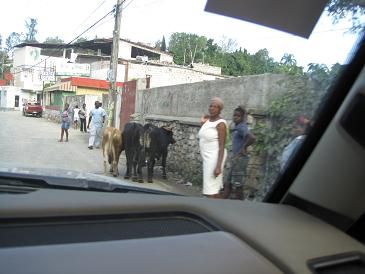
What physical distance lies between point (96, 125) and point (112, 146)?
70.1 inches

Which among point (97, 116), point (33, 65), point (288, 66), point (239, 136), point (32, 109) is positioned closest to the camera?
point (288, 66)

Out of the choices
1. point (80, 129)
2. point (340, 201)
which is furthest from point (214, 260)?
point (80, 129)

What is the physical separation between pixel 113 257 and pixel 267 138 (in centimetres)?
202

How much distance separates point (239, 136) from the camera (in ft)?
16.1

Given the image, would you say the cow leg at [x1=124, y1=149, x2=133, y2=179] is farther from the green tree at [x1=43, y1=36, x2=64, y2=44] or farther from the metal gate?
the metal gate

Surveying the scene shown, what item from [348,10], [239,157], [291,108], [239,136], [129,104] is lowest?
[239,157]

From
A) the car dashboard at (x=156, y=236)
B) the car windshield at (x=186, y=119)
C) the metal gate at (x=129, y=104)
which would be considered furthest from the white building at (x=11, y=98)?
the car dashboard at (x=156, y=236)

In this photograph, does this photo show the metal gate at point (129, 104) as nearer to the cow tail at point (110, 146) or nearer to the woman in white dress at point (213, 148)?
the cow tail at point (110, 146)

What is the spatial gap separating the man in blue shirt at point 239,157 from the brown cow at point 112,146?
1660 millimetres

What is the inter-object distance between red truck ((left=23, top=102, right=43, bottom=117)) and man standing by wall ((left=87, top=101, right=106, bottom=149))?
83cm

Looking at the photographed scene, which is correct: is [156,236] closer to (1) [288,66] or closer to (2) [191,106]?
(1) [288,66]

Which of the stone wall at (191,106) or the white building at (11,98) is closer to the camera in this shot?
the stone wall at (191,106)

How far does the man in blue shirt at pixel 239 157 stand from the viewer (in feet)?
13.9

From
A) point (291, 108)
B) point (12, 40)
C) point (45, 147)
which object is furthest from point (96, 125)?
point (291, 108)
